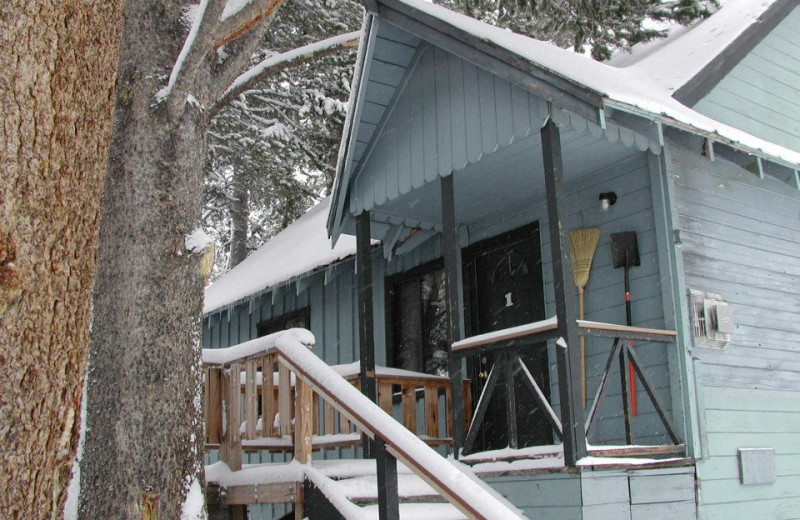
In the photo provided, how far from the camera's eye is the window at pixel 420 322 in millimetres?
9844

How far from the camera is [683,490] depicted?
6312 mm

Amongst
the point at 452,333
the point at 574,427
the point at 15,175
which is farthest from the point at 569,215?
the point at 15,175

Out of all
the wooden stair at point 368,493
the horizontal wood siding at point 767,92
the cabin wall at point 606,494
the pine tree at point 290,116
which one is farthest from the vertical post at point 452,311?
the pine tree at point 290,116

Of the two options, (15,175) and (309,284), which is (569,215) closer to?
(309,284)

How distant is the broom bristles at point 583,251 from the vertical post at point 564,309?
140 cm

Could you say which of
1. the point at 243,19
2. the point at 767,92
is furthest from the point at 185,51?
the point at 767,92

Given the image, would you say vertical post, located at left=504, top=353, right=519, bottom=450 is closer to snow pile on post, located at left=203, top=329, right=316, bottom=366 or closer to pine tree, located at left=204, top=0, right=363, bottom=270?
snow pile on post, located at left=203, top=329, right=316, bottom=366

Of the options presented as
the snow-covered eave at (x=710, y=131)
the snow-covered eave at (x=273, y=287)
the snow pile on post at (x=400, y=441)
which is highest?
the snow-covered eave at (x=710, y=131)

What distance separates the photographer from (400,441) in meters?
4.61

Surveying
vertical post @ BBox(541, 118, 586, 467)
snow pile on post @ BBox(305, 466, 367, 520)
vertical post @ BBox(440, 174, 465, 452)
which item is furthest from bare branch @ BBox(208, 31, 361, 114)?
snow pile on post @ BBox(305, 466, 367, 520)

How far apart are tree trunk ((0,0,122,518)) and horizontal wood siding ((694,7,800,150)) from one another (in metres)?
6.79

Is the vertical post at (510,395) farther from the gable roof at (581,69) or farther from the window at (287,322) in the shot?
the window at (287,322)

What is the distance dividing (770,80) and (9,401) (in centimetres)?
876

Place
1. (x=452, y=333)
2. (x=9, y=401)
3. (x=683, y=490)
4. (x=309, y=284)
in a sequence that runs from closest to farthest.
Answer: (x=9, y=401), (x=683, y=490), (x=452, y=333), (x=309, y=284)
